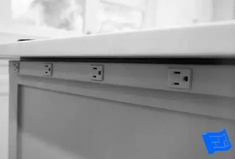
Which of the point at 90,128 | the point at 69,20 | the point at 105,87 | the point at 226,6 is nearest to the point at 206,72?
the point at 105,87

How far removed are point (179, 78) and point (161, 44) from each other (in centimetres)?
10

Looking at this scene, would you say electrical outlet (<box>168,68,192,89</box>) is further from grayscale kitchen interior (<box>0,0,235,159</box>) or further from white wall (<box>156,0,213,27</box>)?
white wall (<box>156,0,213,27</box>)

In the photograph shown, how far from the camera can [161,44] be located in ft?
1.45

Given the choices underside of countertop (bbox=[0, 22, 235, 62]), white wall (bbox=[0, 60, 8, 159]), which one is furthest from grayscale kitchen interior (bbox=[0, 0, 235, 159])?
white wall (bbox=[0, 60, 8, 159])

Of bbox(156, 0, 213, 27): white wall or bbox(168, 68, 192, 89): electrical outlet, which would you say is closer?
bbox(168, 68, 192, 89): electrical outlet

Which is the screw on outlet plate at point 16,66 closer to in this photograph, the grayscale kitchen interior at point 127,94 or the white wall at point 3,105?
the grayscale kitchen interior at point 127,94

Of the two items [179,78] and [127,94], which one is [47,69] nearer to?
[127,94]

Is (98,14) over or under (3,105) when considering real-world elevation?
over

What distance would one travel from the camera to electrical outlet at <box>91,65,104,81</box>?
0.66 metres

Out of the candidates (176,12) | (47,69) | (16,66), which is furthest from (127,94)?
(176,12)

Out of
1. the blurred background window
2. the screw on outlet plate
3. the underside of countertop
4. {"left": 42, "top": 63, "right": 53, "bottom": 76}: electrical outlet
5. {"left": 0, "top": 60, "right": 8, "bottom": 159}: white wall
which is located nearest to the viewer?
the underside of countertop

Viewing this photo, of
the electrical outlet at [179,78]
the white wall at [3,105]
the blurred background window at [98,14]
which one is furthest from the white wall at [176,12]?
the electrical outlet at [179,78]

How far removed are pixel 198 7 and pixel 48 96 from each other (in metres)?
2.70

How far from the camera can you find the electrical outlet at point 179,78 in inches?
19.4
